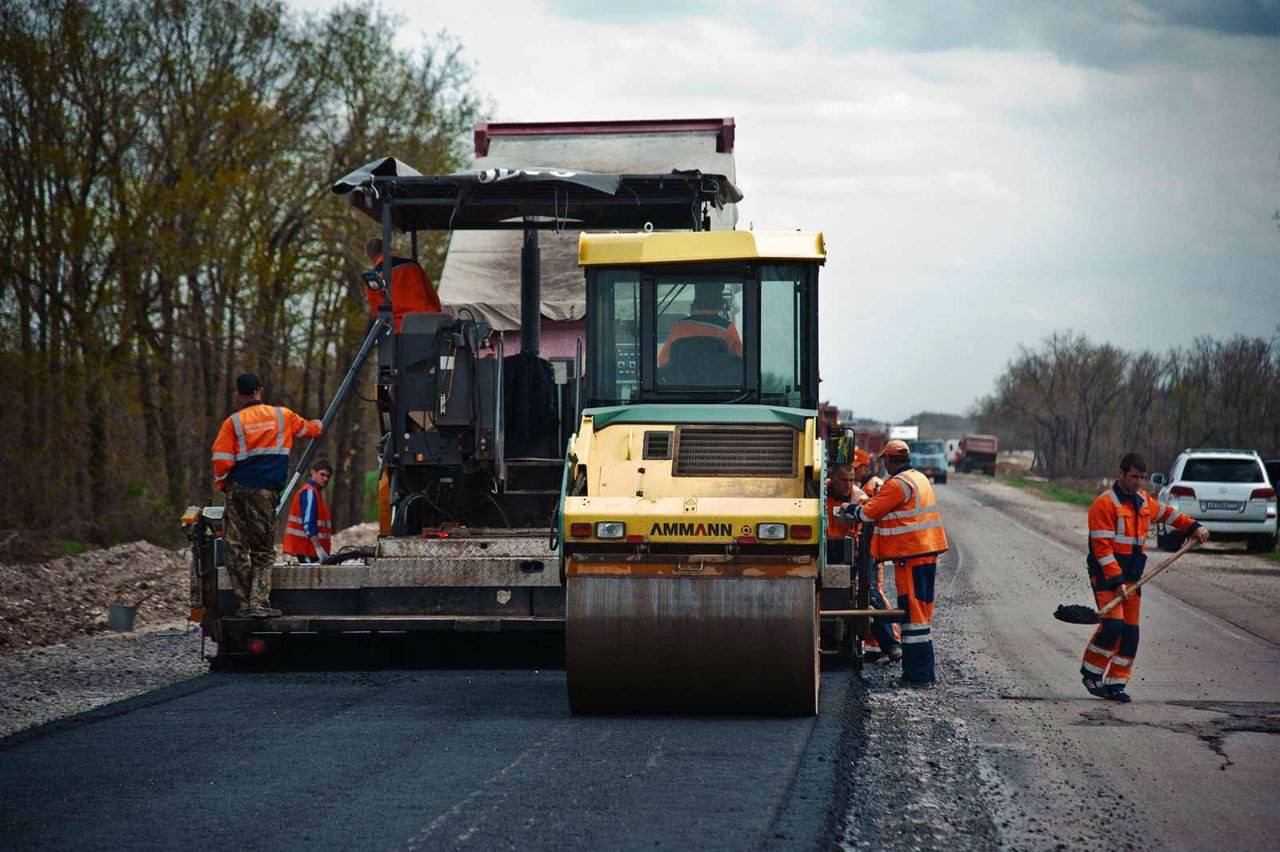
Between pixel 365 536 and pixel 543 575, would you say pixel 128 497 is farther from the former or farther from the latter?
pixel 543 575

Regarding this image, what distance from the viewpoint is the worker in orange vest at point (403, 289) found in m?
10.5

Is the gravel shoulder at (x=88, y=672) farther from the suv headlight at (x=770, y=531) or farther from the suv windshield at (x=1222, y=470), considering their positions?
the suv windshield at (x=1222, y=470)

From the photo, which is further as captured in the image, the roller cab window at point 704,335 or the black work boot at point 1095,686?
the black work boot at point 1095,686

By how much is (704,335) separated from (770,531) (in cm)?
185

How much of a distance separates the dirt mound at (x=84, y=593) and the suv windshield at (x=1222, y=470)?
1548cm

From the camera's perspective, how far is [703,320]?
9594mm

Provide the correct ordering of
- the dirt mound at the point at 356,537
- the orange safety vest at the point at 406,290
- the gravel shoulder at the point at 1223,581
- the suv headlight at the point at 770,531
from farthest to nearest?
the dirt mound at the point at 356,537
the gravel shoulder at the point at 1223,581
the orange safety vest at the point at 406,290
the suv headlight at the point at 770,531

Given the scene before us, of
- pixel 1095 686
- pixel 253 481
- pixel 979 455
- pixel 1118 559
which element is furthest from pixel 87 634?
pixel 979 455

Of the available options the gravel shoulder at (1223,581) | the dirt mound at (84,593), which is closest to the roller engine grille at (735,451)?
the gravel shoulder at (1223,581)

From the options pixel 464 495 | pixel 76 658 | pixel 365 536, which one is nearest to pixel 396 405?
pixel 464 495

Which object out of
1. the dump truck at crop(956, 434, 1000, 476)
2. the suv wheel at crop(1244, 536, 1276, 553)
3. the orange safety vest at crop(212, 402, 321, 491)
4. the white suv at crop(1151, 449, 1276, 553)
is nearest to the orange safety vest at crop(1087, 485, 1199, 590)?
the orange safety vest at crop(212, 402, 321, 491)

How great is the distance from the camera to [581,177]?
33.9ft

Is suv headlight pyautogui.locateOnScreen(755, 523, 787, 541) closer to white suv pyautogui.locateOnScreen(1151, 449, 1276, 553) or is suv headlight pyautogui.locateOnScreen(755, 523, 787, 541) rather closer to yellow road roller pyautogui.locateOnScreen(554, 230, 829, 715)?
yellow road roller pyautogui.locateOnScreen(554, 230, 829, 715)

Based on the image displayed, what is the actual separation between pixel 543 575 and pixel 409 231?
2.76m
